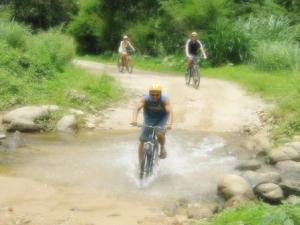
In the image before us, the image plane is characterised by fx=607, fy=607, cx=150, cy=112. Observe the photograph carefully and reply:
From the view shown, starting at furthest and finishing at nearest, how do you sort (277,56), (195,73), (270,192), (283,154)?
(277,56)
(195,73)
(283,154)
(270,192)

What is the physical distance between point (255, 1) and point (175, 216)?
24315 mm

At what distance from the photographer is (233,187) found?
934 cm

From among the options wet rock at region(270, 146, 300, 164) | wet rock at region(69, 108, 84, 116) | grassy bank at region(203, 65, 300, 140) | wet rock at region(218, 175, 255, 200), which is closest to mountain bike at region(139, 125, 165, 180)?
wet rock at region(218, 175, 255, 200)

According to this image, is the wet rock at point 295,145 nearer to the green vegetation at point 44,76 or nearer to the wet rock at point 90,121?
the wet rock at point 90,121

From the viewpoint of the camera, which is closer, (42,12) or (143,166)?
(143,166)

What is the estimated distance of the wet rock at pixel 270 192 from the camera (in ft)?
29.9

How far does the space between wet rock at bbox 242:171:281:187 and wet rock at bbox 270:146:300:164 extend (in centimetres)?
150

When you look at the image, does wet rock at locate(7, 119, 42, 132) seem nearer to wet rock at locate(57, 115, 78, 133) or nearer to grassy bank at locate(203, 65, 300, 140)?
wet rock at locate(57, 115, 78, 133)

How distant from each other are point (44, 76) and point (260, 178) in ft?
33.5

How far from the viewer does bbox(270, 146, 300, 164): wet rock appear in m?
11.6

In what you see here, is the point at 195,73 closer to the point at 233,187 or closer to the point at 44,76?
the point at 44,76

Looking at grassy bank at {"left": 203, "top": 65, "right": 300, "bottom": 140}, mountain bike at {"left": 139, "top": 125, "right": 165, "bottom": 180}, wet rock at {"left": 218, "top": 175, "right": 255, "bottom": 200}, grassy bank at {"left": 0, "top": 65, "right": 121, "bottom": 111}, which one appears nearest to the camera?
wet rock at {"left": 218, "top": 175, "right": 255, "bottom": 200}

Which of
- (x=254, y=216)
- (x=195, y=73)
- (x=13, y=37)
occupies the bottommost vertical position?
(x=195, y=73)

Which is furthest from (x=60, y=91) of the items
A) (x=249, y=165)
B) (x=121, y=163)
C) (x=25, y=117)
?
(x=249, y=165)
